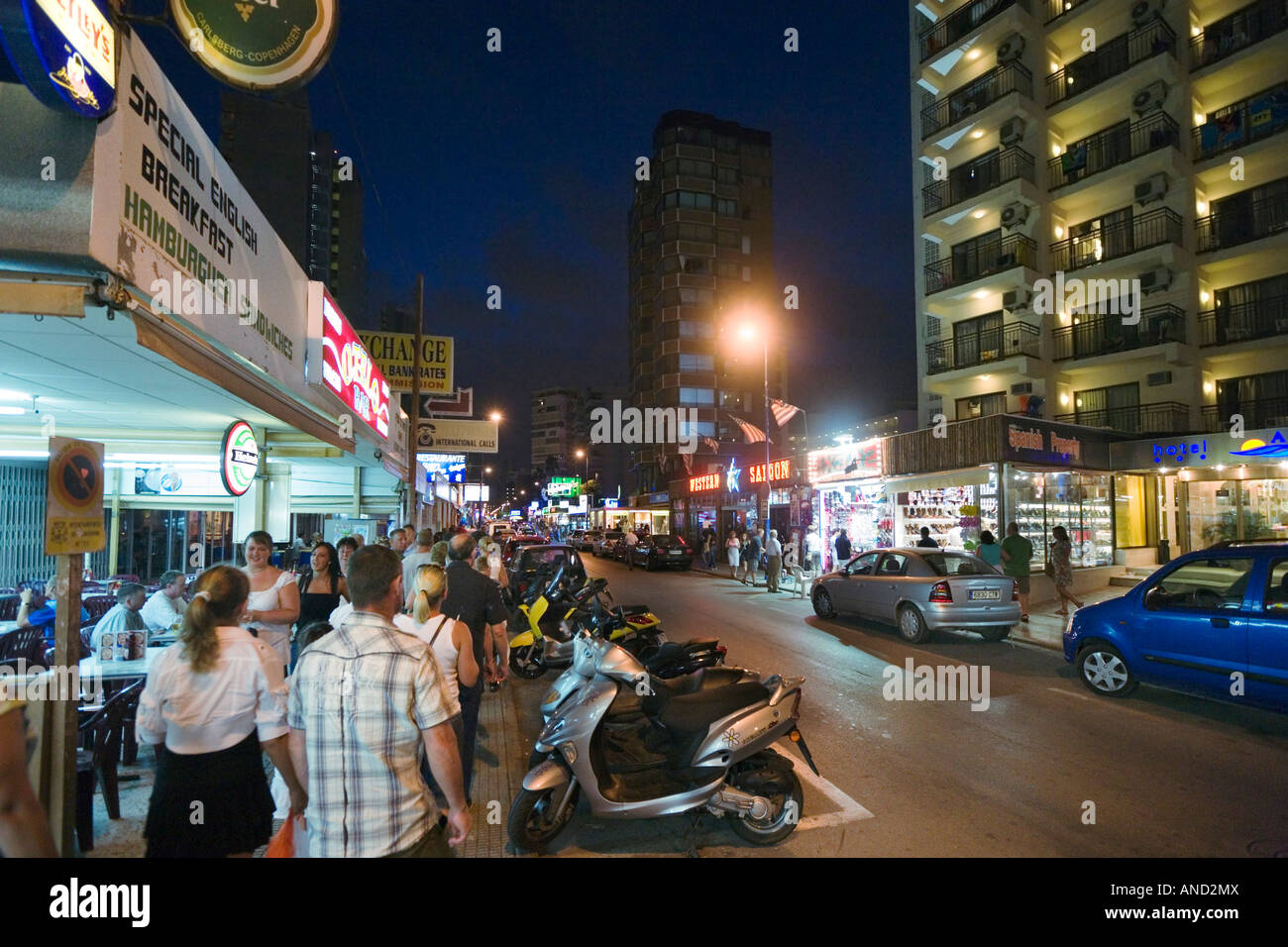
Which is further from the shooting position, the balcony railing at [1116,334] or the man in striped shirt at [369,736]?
the balcony railing at [1116,334]

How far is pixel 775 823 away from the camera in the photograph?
13.6 ft

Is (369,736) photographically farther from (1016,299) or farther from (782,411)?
(1016,299)

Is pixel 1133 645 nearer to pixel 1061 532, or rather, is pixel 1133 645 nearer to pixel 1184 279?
pixel 1061 532

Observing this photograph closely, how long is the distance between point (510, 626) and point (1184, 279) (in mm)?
22437

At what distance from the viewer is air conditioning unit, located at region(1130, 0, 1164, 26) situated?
20.3 meters

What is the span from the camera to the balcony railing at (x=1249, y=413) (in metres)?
18.0

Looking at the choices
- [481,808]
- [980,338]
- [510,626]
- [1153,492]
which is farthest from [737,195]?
[481,808]

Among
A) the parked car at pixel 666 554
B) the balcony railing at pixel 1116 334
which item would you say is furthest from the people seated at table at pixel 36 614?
the balcony railing at pixel 1116 334

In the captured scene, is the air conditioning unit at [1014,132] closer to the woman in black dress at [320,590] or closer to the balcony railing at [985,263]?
the balcony railing at [985,263]

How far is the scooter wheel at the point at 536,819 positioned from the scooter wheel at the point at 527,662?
448cm

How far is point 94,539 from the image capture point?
3.47 m

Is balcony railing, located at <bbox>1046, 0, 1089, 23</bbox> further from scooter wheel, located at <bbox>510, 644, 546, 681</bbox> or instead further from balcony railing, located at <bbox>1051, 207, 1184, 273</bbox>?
scooter wheel, located at <bbox>510, 644, 546, 681</bbox>

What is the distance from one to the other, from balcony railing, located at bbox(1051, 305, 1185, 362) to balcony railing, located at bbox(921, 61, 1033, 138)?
334 inches

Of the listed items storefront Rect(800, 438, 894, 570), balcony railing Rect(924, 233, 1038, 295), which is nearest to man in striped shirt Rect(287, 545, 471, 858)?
storefront Rect(800, 438, 894, 570)
